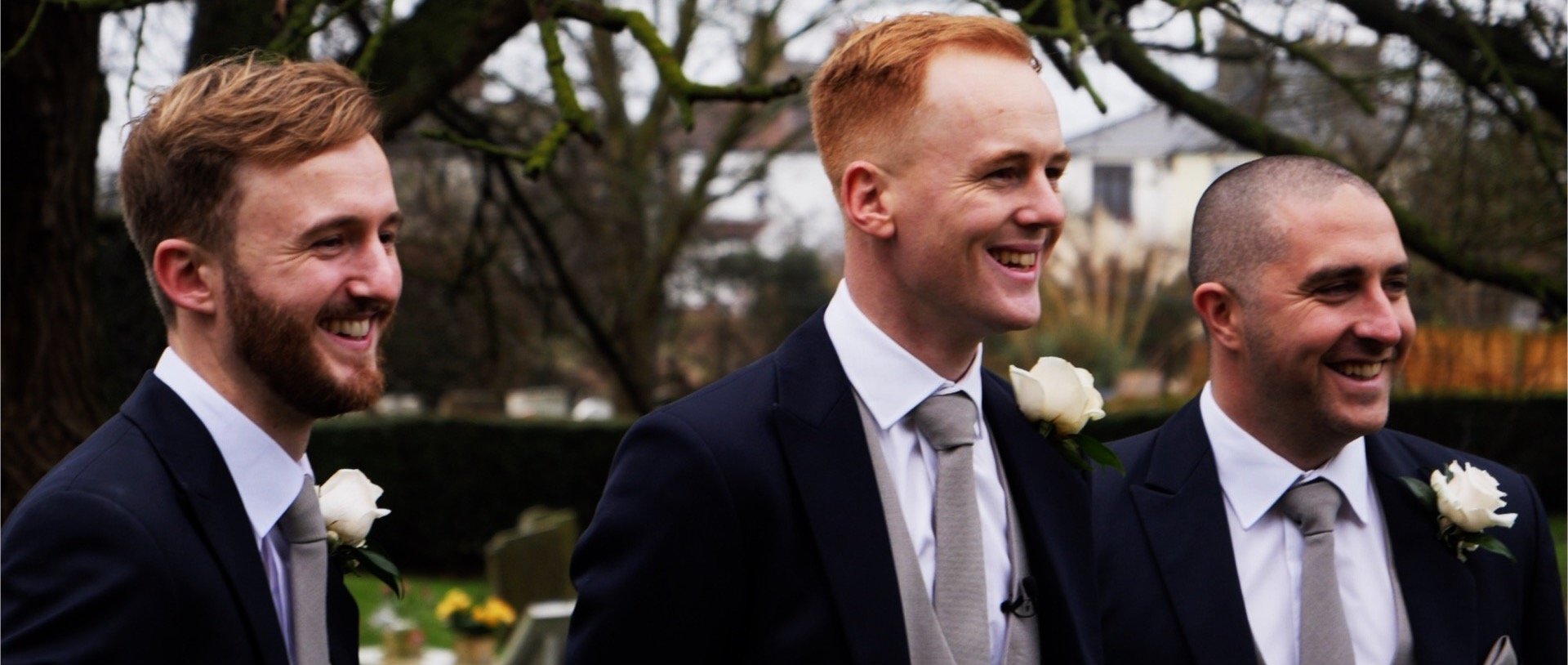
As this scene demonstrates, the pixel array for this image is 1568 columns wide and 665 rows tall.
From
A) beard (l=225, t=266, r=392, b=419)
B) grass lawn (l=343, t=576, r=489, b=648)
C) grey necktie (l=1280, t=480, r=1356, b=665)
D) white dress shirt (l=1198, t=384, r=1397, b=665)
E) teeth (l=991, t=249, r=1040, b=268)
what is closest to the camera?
beard (l=225, t=266, r=392, b=419)

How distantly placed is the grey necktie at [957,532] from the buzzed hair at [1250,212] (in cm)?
100

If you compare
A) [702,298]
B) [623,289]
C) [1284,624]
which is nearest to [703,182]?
[623,289]

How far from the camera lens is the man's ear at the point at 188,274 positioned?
2.49m

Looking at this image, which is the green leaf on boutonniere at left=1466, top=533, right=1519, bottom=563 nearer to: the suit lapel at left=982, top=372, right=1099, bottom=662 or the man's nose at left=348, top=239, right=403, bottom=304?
the suit lapel at left=982, top=372, right=1099, bottom=662

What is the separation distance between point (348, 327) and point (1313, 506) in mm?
1960

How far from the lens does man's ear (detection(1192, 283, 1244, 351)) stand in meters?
3.48

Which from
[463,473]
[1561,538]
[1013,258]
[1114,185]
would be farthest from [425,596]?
[1114,185]

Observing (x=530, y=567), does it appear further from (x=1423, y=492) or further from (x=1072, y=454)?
(x=1072, y=454)

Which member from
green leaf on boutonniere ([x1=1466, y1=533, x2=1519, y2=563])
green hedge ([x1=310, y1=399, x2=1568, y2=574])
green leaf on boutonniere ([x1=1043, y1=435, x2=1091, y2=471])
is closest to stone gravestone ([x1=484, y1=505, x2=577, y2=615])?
green leaf on boutonniere ([x1=1466, y1=533, x2=1519, y2=563])

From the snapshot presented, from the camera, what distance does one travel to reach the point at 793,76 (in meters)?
4.99

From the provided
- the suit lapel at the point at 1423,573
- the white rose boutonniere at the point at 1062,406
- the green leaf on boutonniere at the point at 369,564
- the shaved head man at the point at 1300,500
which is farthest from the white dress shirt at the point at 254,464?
the suit lapel at the point at 1423,573

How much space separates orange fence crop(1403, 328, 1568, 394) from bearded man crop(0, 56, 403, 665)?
1751cm

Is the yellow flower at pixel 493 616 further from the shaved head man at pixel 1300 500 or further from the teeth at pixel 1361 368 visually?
the teeth at pixel 1361 368

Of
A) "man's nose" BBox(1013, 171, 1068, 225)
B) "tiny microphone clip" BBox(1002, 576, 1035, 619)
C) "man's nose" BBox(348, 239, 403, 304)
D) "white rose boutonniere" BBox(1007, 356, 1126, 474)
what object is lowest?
"tiny microphone clip" BBox(1002, 576, 1035, 619)
